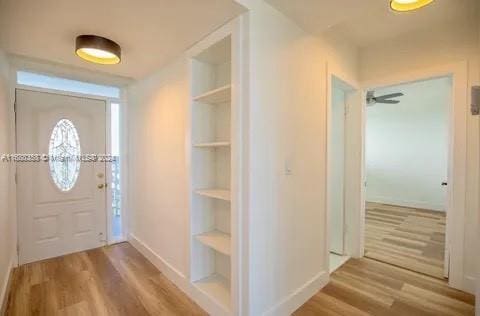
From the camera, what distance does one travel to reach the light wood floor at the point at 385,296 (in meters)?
1.92

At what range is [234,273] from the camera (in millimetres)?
1651

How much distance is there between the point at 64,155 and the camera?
2990 millimetres

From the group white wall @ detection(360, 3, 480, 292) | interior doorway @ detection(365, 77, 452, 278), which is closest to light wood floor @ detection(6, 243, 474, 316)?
white wall @ detection(360, 3, 480, 292)

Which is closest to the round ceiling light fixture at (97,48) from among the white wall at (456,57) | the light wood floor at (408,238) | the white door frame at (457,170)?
the white wall at (456,57)

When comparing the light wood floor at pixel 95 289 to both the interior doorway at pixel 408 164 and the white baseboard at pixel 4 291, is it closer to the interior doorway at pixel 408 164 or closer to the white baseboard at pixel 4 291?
the white baseboard at pixel 4 291

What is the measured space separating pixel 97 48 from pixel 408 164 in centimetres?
679

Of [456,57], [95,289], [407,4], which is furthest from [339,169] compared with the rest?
[95,289]

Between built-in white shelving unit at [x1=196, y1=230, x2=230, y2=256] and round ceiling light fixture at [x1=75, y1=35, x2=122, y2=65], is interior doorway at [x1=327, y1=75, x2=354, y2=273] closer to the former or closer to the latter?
built-in white shelving unit at [x1=196, y1=230, x2=230, y2=256]

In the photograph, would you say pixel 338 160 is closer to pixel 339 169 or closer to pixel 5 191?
pixel 339 169

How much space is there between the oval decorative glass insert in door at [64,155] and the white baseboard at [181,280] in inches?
47.0

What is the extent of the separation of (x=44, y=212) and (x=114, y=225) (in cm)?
90

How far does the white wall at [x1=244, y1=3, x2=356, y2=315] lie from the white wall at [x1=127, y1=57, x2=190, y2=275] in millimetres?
844

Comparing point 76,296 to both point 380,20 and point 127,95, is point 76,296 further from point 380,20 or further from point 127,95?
point 380,20

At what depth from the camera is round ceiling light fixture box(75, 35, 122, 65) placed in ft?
6.28
